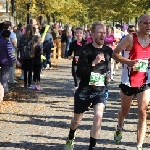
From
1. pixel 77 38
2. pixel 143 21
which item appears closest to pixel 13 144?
pixel 143 21

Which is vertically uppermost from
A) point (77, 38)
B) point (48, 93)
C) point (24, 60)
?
point (77, 38)

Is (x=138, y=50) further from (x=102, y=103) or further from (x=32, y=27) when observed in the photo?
(x=32, y=27)

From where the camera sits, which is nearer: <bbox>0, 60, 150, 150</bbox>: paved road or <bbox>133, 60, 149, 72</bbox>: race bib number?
<bbox>133, 60, 149, 72</bbox>: race bib number

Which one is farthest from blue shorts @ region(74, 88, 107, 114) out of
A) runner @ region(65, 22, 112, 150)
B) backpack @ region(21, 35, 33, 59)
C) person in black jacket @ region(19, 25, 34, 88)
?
backpack @ region(21, 35, 33, 59)

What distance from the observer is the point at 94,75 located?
6422mm

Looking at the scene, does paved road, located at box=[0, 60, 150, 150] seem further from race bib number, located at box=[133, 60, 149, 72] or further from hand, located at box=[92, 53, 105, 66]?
hand, located at box=[92, 53, 105, 66]

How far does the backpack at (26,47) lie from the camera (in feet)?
43.3

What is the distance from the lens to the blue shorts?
21.2 feet

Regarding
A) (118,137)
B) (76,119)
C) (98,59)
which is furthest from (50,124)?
(98,59)

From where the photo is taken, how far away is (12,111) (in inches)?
411

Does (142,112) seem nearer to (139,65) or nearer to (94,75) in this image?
(139,65)

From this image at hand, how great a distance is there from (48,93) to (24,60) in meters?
1.26

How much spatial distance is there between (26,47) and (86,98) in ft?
23.4

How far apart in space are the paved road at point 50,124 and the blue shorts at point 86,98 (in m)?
0.79
